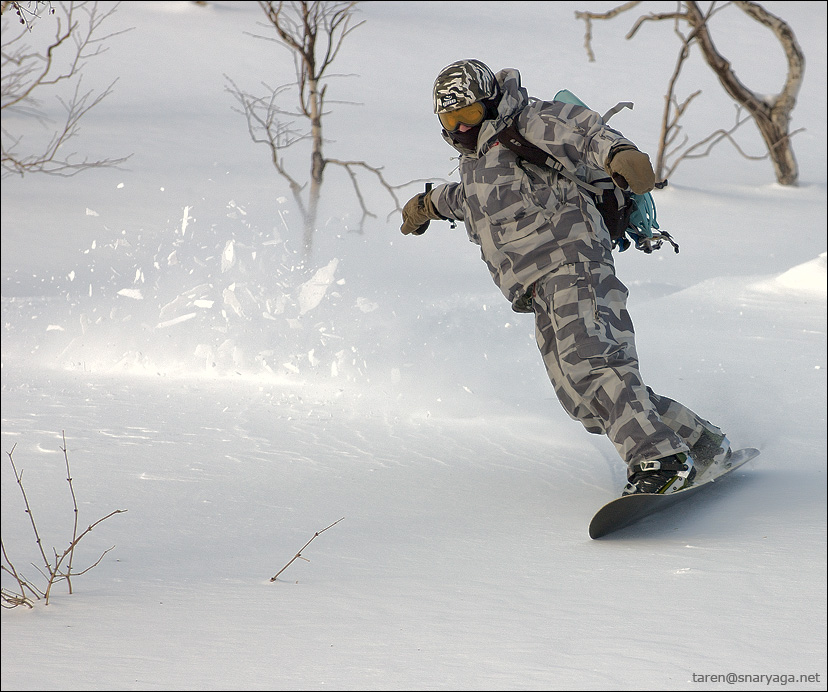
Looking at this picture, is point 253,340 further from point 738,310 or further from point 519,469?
point 738,310

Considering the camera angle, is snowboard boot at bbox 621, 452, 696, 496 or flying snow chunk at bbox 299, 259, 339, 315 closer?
snowboard boot at bbox 621, 452, 696, 496

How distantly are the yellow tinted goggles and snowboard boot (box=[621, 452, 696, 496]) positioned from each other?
102 centimetres

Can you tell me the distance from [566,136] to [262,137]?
388 inches

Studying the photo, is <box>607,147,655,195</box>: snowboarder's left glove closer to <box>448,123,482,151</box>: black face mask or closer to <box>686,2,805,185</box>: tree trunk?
<box>448,123,482,151</box>: black face mask

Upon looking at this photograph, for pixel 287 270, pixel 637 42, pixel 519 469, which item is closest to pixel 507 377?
pixel 519 469

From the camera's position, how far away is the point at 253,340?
184 inches

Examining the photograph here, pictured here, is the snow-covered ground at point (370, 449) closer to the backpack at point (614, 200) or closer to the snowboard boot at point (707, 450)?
the snowboard boot at point (707, 450)

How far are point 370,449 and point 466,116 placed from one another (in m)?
1.38

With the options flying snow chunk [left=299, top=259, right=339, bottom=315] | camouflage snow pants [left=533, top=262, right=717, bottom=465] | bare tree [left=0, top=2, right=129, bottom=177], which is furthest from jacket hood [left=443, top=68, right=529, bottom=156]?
bare tree [left=0, top=2, right=129, bottom=177]

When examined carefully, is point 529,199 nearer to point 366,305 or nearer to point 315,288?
point 366,305

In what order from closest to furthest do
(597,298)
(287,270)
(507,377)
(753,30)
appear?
(597,298) < (507,377) < (287,270) < (753,30)

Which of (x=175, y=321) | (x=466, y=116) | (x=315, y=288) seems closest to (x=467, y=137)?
(x=466, y=116)

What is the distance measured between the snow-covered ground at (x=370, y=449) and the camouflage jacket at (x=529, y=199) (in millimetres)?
733

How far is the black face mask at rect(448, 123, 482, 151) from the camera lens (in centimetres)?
239
